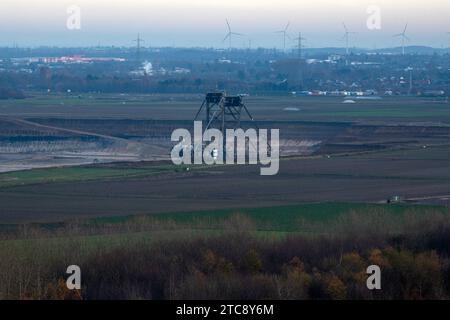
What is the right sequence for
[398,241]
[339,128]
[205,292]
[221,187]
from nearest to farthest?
Result: [205,292], [398,241], [221,187], [339,128]

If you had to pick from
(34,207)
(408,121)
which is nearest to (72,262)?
(34,207)

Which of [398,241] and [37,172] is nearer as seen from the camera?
[398,241]

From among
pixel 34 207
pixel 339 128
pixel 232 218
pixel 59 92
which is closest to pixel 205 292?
pixel 232 218

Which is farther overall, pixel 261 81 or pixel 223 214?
pixel 261 81

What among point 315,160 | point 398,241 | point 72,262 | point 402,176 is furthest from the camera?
point 315,160

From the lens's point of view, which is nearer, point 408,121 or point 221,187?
point 221,187

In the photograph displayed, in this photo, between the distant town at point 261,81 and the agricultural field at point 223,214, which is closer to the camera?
the agricultural field at point 223,214

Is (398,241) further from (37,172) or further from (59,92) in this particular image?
(59,92)

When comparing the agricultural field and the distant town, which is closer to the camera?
the agricultural field

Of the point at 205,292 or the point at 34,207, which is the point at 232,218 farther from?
the point at 205,292
